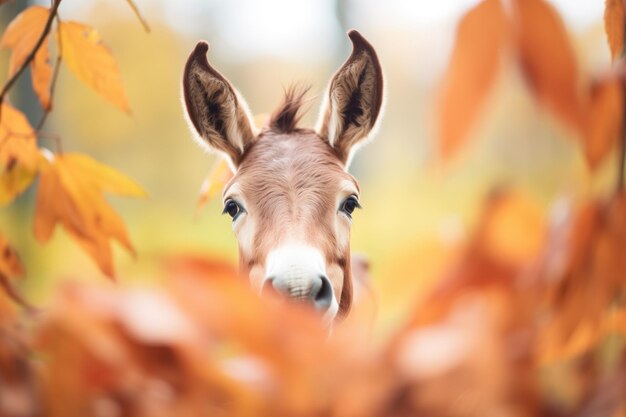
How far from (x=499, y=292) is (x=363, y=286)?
201mm

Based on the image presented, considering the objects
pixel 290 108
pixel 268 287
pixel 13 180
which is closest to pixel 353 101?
→ pixel 290 108

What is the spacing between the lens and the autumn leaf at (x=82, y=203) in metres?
0.45

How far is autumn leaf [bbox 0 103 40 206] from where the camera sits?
446 millimetres

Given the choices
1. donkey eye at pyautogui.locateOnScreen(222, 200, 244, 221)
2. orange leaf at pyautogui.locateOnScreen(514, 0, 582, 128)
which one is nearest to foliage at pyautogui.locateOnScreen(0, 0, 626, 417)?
orange leaf at pyautogui.locateOnScreen(514, 0, 582, 128)

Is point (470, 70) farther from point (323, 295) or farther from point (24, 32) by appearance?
point (24, 32)

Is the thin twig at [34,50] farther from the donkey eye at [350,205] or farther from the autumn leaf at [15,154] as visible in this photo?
the donkey eye at [350,205]

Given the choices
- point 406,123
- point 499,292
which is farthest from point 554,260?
point 406,123

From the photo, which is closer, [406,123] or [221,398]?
[221,398]

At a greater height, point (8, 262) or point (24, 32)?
point (24, 32)

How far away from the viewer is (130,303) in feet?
1.09

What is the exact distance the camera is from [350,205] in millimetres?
557

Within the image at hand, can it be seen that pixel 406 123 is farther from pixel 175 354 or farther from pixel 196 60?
pixel 175 354

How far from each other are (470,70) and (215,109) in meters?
0.22

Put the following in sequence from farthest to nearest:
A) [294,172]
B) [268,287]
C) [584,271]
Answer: [294,172] → [268,287] → [584,271]
